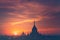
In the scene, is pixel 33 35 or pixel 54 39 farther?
pixel 54 39

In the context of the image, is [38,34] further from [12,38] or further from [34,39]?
[12,38]

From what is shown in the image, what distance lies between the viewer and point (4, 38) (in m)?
157

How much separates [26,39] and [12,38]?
427 inches

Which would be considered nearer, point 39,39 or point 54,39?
point 39,39

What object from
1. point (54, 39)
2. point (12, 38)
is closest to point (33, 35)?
point (12, 38)

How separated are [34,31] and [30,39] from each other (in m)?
6.49

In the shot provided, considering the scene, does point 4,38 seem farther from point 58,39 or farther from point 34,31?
point 58,39

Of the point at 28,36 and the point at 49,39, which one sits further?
the point at 49,39

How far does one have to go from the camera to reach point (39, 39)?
6407 inches

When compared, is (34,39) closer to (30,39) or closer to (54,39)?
(30,39)

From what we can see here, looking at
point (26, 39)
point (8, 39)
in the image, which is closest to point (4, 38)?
point (8, 39)

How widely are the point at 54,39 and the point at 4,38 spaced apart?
154 ft

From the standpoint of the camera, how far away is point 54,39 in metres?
183

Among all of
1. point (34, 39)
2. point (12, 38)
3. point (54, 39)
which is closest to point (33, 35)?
point (34, 39)
